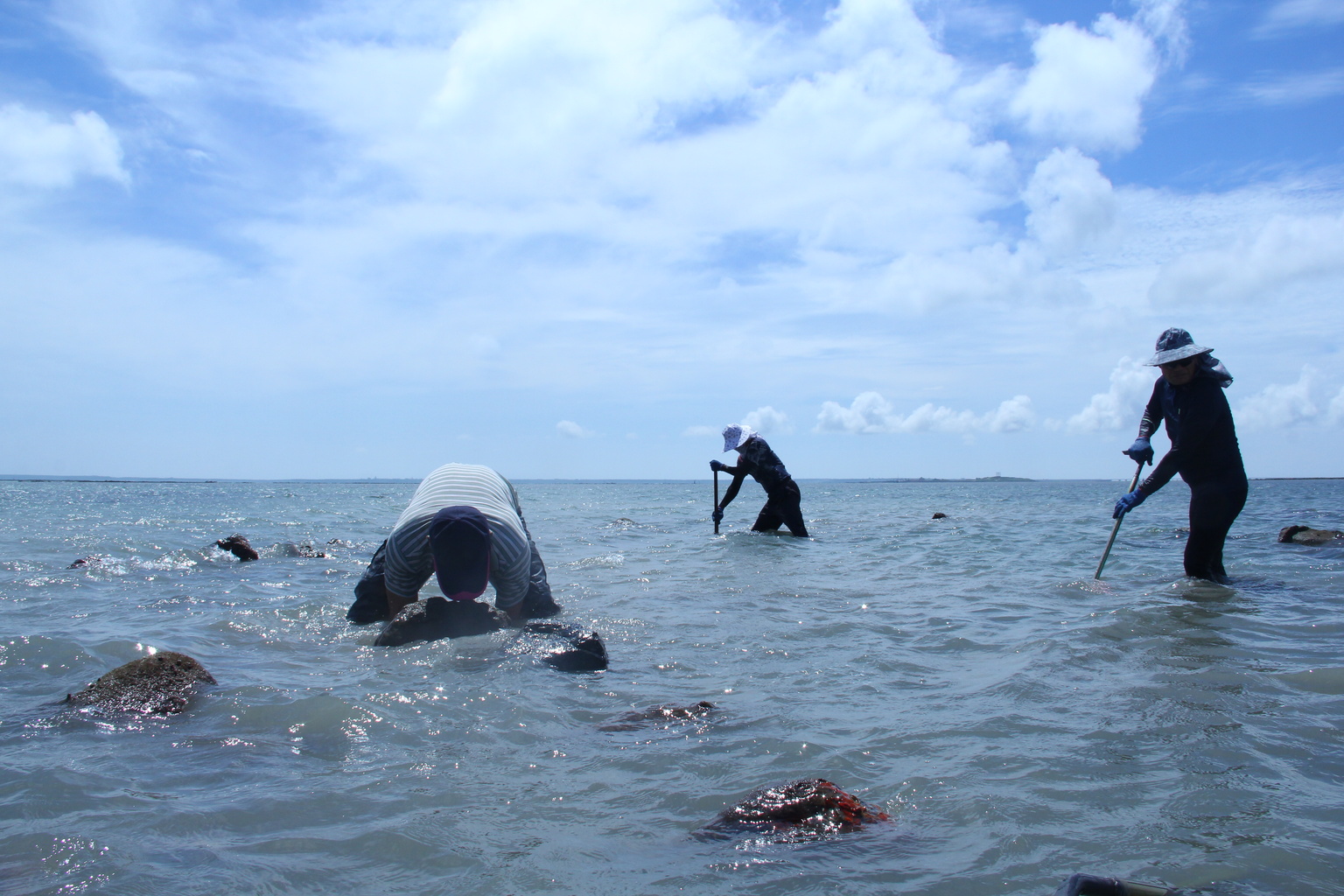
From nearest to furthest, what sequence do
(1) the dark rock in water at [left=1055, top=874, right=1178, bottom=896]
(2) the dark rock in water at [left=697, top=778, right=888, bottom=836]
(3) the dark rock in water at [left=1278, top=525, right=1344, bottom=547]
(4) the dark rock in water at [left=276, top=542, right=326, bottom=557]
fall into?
(1) the dark rock in water at [left=1055, top=874, right=1178, bottom=896] < (2) the dark rock in water at [left=697, top=778, right=888, bottom=836] < (3) the dark rock in water at [left=1278, top=525, right=1344, bottom=547] < (4) the dark rock in water at [left=276, top=542, right=326, bottom=557]

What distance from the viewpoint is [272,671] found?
5277 mm

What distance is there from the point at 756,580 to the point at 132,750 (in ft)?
21.7

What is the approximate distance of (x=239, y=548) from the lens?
12.3m

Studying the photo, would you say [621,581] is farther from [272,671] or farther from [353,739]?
[353,739]

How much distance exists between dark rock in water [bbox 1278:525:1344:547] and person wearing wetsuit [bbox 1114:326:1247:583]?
7040 millimetres

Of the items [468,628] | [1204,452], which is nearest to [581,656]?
[468,628]

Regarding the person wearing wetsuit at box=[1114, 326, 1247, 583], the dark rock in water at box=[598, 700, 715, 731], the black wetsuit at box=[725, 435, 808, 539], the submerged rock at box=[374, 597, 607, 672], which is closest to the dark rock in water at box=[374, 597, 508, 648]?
the submerged rock at box=[374, 597, 607, 672]

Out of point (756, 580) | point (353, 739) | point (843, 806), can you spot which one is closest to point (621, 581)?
point (756, 580)

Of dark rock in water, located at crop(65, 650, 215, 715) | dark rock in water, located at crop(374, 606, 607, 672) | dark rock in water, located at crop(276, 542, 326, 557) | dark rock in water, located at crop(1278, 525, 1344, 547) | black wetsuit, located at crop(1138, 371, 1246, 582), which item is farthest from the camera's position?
dark rock in water, located at crop(276, 542, 326, 557)

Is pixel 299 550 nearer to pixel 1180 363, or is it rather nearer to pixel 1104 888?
pixel 1180 363

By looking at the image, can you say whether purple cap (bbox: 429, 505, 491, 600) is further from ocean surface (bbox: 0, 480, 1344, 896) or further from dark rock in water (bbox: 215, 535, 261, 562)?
dark rock in water (bbox: 215, 535, 261, 562)

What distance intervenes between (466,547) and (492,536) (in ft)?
0.68

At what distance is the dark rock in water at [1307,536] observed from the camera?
12.6 metres

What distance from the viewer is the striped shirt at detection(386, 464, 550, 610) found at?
556 centimetres
